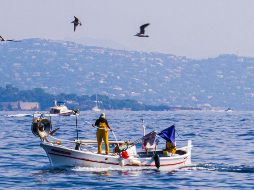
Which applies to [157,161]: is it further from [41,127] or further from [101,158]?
[41,127]

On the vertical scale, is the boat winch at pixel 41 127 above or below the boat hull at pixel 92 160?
above

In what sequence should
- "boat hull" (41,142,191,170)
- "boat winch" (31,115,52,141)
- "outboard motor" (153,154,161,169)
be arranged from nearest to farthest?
1. "boat hull" (41,142,191,170)
2. "outboard motor" (153,154,161,169)
3. "boat winch" (31,115,52,141)

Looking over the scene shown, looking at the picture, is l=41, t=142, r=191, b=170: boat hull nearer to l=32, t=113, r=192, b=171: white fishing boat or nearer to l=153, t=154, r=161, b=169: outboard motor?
l=32, t=113, r=192, b=171: white fishing boat

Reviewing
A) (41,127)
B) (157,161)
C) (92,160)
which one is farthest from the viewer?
(41,127)

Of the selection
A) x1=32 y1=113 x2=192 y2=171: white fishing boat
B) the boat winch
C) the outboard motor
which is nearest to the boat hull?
x1=32 y1=113 x2=192 y2=171: white fishing boat

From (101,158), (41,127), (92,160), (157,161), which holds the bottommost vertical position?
(157,161)

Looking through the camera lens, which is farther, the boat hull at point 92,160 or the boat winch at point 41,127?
the boat winch at point 41,127

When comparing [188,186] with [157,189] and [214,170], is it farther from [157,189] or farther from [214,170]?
[214,170]

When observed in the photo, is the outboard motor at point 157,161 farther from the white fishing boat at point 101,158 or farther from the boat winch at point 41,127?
the boat winch at point 41,127

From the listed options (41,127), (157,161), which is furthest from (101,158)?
(41,127)

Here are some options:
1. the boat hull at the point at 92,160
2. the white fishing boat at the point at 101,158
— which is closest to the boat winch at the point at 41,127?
the white fishing boat at the point at 101,158

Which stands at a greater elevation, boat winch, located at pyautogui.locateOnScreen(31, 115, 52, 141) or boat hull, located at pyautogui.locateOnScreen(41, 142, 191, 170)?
boat winch, located at pyautogui.locateOnScreen(31, 115, 52, 141)

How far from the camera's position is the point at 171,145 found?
166 feet

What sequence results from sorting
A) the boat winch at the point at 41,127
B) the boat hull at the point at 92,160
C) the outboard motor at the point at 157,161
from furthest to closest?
the boat winch at the point at 41,127
the outboard motor at the point at 157,161
the boat hull at the point at 92,160
